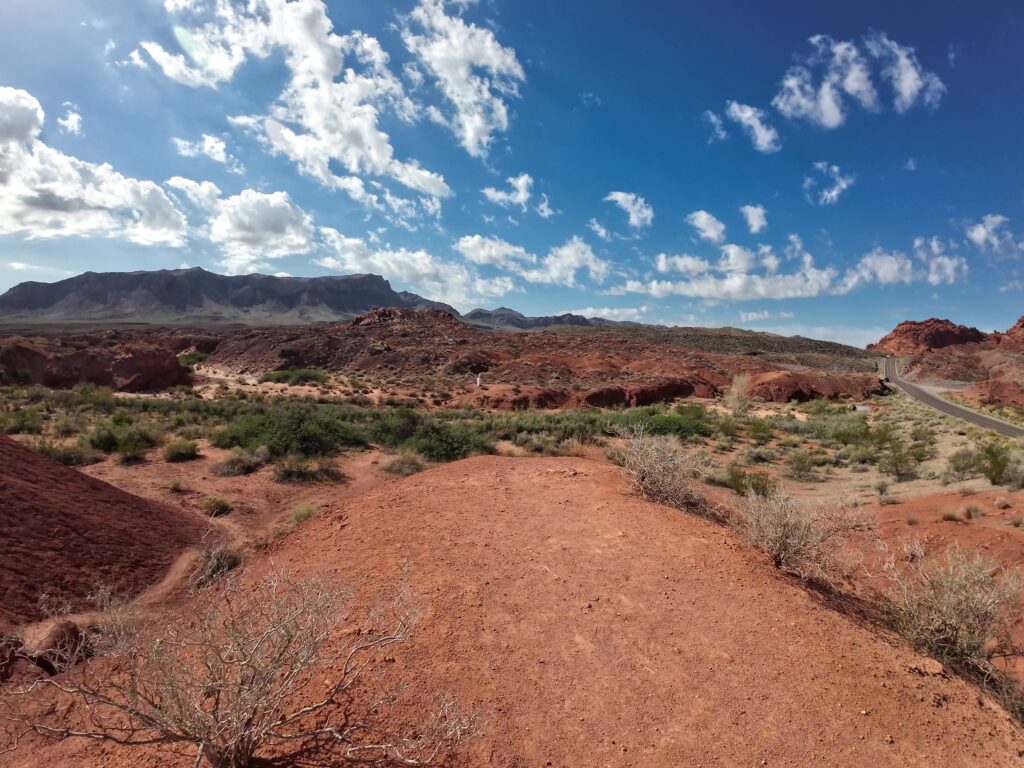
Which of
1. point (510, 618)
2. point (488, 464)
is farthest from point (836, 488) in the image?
point (510, 618)

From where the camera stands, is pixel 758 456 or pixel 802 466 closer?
pixel 802 466

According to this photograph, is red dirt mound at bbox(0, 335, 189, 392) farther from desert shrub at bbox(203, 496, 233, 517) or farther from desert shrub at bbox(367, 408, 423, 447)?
desert shrub at bbox(203, 496, 233, 517)

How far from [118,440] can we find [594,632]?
43.8 ft

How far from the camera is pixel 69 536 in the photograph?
21.3 ft

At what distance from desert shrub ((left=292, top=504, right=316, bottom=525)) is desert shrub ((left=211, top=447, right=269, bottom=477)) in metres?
3.32

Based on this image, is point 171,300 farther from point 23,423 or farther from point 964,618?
point 964,618

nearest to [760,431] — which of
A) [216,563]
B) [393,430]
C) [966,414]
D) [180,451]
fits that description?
[393,430]

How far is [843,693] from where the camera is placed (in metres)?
4.31

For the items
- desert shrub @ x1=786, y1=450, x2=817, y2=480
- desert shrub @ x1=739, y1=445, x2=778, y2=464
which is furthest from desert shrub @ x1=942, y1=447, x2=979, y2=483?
desert shrub @ x1=739, y1=445, x2=778, y2=464

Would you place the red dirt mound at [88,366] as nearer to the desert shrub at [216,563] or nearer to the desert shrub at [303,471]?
the desert shrub at [303,471]

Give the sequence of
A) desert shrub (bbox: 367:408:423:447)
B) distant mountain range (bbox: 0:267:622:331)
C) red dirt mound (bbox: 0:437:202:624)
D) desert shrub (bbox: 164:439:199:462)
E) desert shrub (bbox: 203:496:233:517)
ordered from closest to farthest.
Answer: red dirt mound (bbox: 0:437:202:624)
desert shrub (bbox: 203:496:233:517)
desert shrub (bbox: 164:439:199:462)
desert shrub (bbox: 367:408:423:447)
distant mountain range (bbox: 0:267:622:331)

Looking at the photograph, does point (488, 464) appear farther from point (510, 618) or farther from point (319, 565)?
point (510, 618)

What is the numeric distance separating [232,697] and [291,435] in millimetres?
11587

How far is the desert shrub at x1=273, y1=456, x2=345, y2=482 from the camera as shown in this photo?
11812mm
